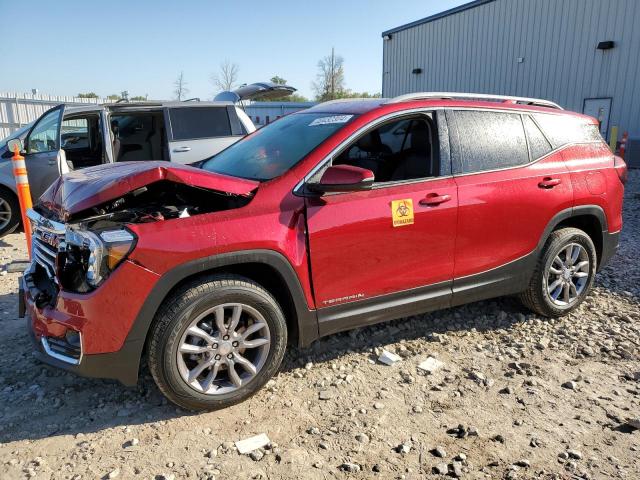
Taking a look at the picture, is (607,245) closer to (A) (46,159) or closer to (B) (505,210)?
(B) (505,210)

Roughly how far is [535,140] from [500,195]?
0.67 metres

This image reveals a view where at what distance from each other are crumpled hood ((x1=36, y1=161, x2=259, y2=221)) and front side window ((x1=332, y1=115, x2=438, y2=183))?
969 millimetres

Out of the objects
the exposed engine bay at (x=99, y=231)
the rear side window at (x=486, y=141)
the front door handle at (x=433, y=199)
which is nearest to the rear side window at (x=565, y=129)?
the rear side window at (x=486, y=141)

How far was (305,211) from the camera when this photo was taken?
9.58 feet

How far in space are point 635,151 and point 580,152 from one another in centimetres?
1293

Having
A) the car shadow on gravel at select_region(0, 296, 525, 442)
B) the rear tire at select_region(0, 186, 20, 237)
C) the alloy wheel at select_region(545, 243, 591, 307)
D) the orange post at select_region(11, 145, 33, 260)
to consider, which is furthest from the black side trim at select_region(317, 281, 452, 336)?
the rear tire at select_region(0, 186, 20, 237)

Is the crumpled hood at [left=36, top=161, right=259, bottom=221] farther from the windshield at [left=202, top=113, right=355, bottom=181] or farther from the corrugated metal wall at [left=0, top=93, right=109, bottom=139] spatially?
the corrugated metal wall at [left=0, top=93, right=109, bottom=139]

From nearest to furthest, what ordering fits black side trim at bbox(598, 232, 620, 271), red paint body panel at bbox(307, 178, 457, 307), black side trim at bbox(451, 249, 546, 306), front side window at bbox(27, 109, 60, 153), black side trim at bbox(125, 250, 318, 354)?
1. black side trim at bbox(125, 250, 318, 354)
2. red paint body panel at bbox(307, 178, 457, 307)
3. black side trim at bbox(451, 249, 546, 306)
4. black side trim at bbox(598, 232, 620, 271)
5. front side window at bbox(27, 109, 60, 153)

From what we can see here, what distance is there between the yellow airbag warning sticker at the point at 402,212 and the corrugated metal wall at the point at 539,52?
15796mm

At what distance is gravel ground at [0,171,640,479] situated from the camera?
8.05 ft

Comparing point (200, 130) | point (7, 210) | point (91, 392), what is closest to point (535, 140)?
point (91, 392)

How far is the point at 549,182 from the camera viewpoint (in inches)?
149

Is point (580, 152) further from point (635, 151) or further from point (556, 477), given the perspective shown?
point (635, 151)

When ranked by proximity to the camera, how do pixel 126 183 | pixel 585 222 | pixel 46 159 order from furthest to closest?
pixel 46 159 < pixel 585 222 < pixel 126 183
